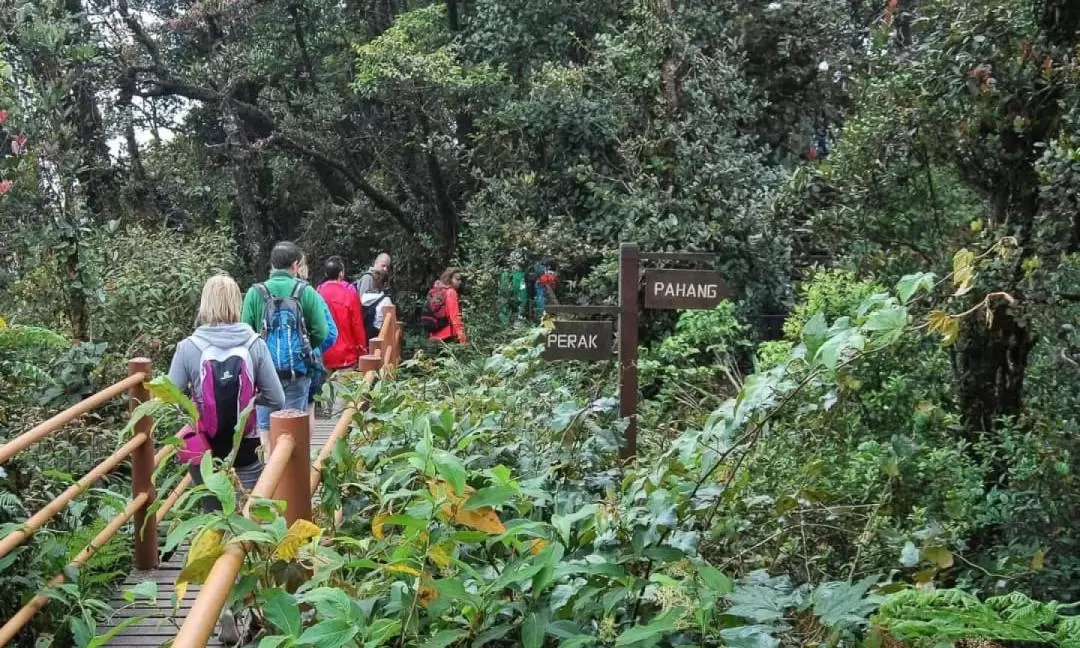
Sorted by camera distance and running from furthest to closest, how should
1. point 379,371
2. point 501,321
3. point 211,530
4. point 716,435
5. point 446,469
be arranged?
point 501,321, point 379,371, point 716,435, point 446,469, point 211,530

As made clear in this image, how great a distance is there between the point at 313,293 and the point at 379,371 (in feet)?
2.80

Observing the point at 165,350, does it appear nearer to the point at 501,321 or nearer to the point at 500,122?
the point at 501,321

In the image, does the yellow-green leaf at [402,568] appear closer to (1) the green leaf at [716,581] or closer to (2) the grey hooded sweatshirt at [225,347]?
(1) the green leaf at [716,581]

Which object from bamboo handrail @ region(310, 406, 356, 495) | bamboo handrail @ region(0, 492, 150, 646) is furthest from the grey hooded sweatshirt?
bamboo handrail @ region(310, 406, 356, 495)

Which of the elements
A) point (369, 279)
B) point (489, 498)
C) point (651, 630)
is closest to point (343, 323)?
point (369, 279)

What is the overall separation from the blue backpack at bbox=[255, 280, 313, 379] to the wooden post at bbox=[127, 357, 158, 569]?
1146 millimetres

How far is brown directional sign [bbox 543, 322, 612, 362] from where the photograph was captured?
208 inches

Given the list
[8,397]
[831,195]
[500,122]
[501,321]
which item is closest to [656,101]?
[500,122]

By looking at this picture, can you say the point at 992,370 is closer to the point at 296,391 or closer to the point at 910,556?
the point at 910,556

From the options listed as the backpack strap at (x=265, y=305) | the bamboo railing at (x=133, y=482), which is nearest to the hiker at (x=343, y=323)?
the backpack strap at (x=265, y=305)

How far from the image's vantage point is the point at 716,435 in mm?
2434

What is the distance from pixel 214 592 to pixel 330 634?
0.25 m

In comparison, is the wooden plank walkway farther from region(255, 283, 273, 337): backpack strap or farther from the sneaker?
region(255, 283, 273, 337): backpack strap

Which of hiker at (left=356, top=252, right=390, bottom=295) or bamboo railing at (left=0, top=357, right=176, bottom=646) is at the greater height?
hiker at (left=356, top=252, right=390, bottom=295)
